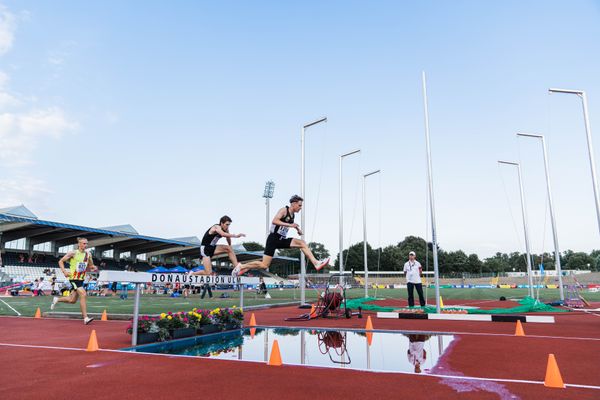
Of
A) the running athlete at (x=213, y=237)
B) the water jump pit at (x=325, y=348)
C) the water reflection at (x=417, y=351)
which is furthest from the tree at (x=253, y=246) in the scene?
the water reflection at (x=417, y=351)

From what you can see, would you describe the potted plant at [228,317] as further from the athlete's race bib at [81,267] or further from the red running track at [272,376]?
the athlete's race bib at [81,267]

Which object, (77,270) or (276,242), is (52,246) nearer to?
(77,270)

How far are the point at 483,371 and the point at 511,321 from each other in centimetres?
838

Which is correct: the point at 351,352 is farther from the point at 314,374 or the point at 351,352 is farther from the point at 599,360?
the point at 599,360

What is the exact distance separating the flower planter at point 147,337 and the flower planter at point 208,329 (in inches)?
48.7

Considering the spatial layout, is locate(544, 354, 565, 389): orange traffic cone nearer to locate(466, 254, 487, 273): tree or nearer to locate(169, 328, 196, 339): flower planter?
locate(169, 328, 196, 339): flower planter

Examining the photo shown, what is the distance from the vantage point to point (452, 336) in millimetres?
9438

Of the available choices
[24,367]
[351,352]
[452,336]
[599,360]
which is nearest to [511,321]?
[452,336]

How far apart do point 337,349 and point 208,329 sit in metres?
3.41

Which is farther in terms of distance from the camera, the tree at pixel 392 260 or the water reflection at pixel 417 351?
the tree at pixel 392 260

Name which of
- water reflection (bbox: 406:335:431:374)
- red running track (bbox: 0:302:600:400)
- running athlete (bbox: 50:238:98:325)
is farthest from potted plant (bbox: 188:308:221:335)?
water reflection (bbox: 406:335:431:374)

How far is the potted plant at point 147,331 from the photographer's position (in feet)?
27.0

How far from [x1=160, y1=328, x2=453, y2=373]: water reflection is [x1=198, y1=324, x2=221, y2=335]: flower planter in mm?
349

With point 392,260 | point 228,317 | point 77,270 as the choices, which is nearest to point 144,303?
point 77,270
